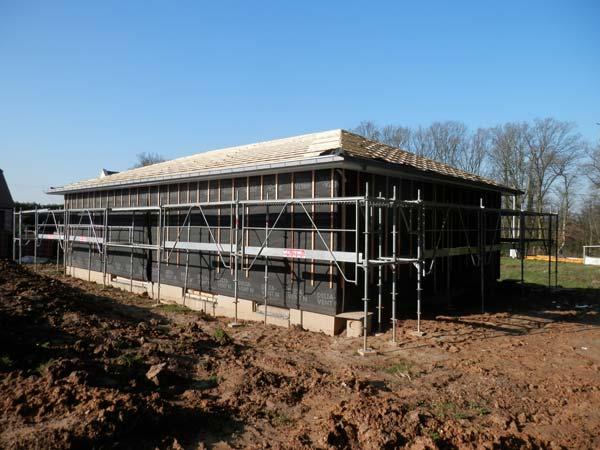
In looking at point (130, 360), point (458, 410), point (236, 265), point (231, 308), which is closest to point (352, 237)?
point (236, 265)

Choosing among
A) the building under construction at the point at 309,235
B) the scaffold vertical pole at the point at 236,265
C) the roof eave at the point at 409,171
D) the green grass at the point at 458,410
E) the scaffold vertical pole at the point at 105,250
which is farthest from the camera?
the scaffold vertical pole at the point at 105,250

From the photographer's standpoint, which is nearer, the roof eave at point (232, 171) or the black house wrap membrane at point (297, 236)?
the roof eave at point (232, 171)

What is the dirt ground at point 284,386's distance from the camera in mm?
4223

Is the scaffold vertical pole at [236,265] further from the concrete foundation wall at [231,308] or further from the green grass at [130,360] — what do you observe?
the green grass at [130,360]

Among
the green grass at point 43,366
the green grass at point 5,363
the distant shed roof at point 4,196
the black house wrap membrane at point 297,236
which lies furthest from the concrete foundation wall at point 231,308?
the distant shed roof at point 4,196

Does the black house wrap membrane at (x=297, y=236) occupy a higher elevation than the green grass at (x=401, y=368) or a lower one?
higher

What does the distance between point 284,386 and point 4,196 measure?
33355 millimetres

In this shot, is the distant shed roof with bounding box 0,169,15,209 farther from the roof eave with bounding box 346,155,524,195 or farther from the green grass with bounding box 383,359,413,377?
A: the green grass with bounding box 383,359,413,377

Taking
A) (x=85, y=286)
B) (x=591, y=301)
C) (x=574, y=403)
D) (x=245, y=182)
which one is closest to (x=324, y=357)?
(x=574, y=403)

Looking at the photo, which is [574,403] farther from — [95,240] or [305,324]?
[95,240]

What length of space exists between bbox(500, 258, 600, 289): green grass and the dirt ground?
9.65 m

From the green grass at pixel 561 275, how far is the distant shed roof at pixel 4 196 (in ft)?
106

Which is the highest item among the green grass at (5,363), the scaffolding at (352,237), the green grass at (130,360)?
the scaffolding at (352,237)

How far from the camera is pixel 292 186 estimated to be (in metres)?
9.72
